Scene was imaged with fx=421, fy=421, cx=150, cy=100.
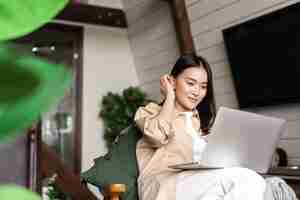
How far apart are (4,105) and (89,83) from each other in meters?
4.64

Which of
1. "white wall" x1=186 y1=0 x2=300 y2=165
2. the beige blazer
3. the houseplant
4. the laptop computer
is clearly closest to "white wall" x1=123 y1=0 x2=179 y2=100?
the houseplant

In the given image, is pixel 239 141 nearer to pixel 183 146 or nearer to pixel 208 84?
pixel 183 146

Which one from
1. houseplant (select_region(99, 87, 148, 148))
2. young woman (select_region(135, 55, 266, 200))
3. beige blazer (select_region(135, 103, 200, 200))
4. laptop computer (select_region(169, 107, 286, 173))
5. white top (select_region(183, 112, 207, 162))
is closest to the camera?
young woman (select_region(135, 55, 266, 200))

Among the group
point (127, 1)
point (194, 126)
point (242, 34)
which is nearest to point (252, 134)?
point (194, 126)

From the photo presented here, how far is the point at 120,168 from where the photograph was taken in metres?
2.05

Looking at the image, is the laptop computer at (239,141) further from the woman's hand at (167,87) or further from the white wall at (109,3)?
the white wall at (109,3)

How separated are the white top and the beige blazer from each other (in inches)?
0.9

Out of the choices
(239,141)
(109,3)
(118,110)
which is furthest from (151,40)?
(239,141)

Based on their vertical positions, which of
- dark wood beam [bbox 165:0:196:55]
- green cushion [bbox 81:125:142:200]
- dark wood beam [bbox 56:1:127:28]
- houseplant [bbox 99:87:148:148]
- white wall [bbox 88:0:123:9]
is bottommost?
green cushion [bbox 81:125:142:200]

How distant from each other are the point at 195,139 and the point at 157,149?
7.8 inches

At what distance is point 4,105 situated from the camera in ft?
0.64

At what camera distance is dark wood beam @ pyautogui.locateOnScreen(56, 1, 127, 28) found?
13.9 feet

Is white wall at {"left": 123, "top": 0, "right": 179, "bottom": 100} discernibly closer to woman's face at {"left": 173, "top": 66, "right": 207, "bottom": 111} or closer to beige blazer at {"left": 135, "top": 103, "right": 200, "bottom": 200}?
woman's face at {"left": 173, "top": 66, "right": 207, "bottom": 111}

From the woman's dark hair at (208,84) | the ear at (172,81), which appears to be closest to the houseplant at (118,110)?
the woman's dark hair at (208,84)
